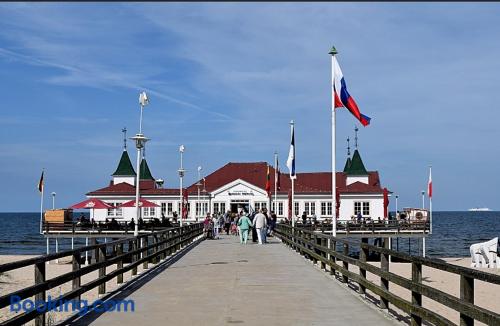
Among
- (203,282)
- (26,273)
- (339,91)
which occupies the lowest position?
(26,273)

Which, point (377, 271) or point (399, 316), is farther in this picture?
point (377, 271)

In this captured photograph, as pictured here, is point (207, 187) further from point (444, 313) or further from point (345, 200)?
A: point (444, 313)

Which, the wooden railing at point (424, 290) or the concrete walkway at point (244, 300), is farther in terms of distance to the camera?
the concrete walkway at point (244, 300)

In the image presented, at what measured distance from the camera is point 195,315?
980 centimetres

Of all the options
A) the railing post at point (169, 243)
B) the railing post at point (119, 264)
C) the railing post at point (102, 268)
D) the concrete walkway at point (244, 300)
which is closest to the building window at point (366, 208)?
the railing post at point (169, 243)

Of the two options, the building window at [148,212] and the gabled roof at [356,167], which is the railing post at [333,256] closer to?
the building window at [148,212]

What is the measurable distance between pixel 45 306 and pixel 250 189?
181 ft

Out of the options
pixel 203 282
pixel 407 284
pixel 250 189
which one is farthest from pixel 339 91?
pixel 250 189

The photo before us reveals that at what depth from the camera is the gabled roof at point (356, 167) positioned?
7144 centimetres

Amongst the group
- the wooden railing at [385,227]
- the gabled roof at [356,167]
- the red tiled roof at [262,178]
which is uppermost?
the gabled roof at [356,167]

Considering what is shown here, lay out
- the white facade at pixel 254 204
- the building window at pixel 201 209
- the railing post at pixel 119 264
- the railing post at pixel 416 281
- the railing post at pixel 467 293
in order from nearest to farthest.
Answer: the railing post at pixel 467 293 → the railing post at pixel 416 281 → the railing post at pixel 119 264 → the white facade at pixel 254 204 → the building window at pixel 201 209

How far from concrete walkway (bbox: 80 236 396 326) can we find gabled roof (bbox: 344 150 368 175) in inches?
2147

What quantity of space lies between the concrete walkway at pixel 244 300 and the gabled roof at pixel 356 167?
54531 mm

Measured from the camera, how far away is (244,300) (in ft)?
37.2
